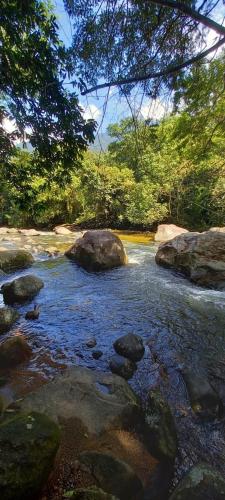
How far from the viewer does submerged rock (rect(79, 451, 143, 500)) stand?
8.59ft

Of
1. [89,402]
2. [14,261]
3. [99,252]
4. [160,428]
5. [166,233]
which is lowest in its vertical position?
[160,428]

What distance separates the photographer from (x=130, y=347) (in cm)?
482

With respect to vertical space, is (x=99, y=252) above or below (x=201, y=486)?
above

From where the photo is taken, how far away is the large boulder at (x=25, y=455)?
217 centimetres

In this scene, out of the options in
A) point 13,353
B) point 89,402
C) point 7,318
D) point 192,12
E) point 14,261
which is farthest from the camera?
point 14,261

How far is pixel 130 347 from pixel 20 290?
11.8 ft

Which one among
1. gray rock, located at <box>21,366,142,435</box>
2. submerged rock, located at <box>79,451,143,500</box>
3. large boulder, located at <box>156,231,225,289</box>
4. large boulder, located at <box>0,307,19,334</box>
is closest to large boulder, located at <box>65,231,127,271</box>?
large boulder, located at <box>156,231,225,289</box>

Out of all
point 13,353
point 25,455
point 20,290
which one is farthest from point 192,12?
point 20,290

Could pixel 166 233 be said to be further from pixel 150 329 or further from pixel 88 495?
pixel 88 495

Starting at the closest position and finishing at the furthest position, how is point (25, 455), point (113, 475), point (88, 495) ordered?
point (88, 495) < point (25, 455) < point (113, 475)

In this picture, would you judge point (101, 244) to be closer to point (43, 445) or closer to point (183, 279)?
point (183, 279)

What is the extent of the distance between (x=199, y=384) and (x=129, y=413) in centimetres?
111

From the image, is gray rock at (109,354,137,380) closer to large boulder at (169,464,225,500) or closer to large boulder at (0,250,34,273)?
large boulder at (169,464,225,500)

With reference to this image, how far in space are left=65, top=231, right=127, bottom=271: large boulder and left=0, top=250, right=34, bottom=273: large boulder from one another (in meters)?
1.72
